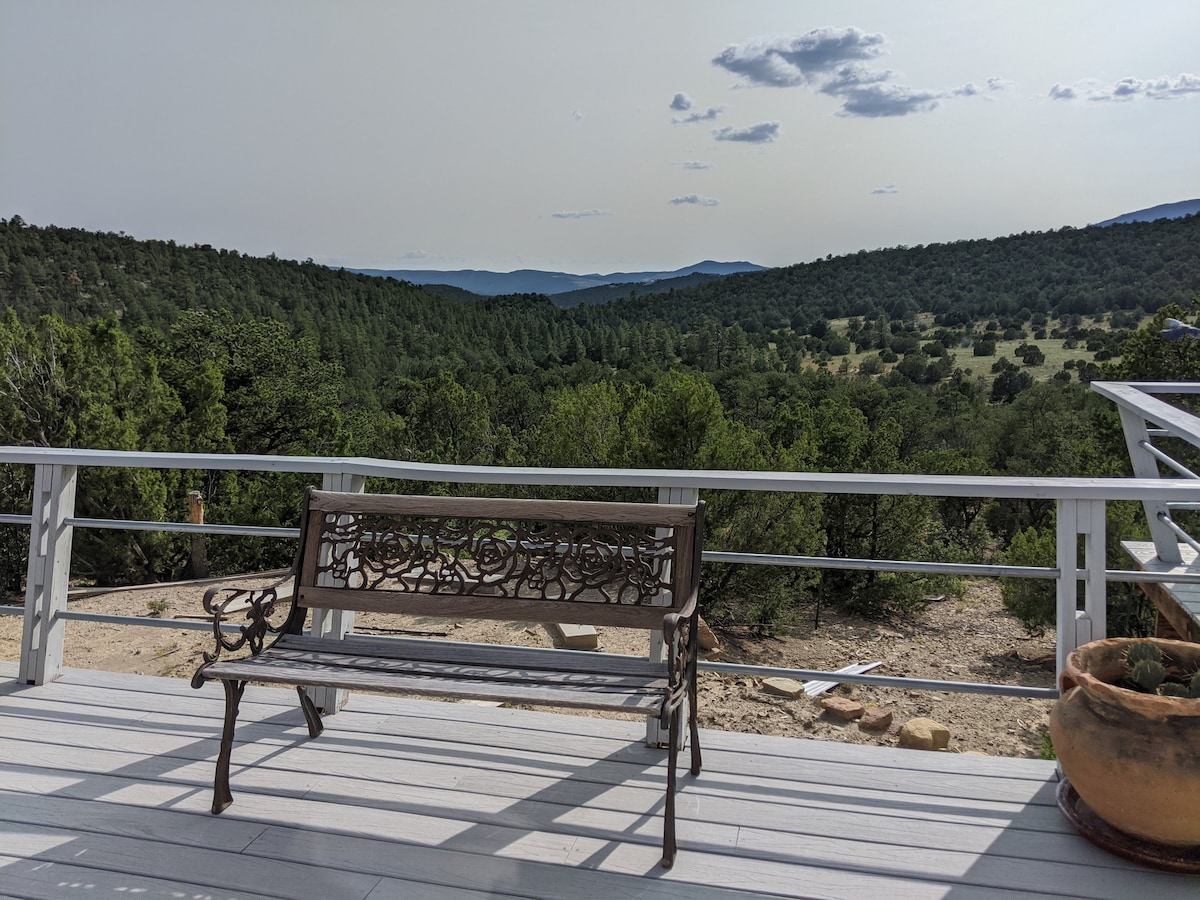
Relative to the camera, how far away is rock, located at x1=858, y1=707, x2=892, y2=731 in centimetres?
864

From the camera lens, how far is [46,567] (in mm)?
2760

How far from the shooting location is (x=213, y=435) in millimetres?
17781

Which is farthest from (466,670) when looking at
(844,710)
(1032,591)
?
(1032,591)

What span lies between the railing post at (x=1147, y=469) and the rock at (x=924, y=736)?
4.81 m

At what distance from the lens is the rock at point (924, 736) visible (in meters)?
8.00

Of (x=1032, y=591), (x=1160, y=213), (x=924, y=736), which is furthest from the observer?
(x=1160, y=213)

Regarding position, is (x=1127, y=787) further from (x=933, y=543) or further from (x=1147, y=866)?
(x=933, y=543)

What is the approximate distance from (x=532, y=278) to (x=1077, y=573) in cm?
6990

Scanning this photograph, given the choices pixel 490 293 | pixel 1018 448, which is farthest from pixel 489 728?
pixel 490 293

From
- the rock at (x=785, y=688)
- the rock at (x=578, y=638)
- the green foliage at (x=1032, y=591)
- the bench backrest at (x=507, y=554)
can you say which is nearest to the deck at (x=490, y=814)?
the bench backrest at (x=507, y=554)

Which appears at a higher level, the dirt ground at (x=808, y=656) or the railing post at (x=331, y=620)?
the railing post at (x=331, y=620)

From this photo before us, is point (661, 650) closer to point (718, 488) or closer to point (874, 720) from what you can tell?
point (718, 488)

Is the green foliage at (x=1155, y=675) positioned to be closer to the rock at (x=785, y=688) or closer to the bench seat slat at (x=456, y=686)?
the bench seat slat at (x=456, y=686)

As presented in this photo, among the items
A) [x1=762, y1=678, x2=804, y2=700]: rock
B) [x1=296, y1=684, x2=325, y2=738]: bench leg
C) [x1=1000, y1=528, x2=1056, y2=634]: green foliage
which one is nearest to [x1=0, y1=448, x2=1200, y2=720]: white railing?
[x1=296, y1=684, x2=325, y2=738]: bench leg
